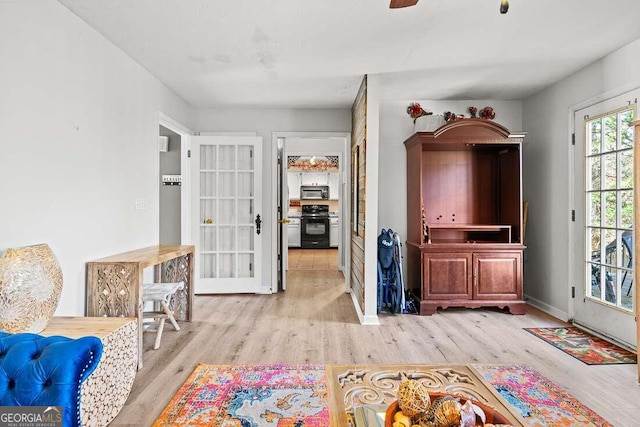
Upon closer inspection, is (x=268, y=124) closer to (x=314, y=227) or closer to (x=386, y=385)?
(x=386, y=385)

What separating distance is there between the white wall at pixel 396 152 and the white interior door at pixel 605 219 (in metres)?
1.39

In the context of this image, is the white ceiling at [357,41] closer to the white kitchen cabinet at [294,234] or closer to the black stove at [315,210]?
the black stove at [315,210]

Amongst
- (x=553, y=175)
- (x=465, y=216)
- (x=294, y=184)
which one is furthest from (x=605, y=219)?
(x=294, y=184)

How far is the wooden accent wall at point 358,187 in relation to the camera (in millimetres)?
3963

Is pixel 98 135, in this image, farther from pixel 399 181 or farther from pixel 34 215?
pixel 399 181

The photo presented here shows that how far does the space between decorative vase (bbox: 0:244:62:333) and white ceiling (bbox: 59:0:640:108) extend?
5.63 feet

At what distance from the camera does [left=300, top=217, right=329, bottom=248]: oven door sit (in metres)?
10.2

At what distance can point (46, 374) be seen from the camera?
1.23 meters

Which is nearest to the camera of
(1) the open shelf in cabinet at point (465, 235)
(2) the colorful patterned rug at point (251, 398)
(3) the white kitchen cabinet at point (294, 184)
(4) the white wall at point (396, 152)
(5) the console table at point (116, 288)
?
(2) the colorful patterned rug at point (251, 398)

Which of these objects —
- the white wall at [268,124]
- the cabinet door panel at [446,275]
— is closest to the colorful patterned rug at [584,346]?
the cabinet door panel at [446,275]

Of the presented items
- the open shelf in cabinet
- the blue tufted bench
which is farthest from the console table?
the open shelf in cabinet

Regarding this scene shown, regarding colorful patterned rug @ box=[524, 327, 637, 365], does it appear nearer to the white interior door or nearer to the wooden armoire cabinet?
the white interior door

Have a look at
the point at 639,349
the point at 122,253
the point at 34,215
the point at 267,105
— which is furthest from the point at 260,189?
the point at 639,349

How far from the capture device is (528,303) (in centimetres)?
461
